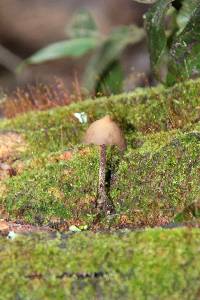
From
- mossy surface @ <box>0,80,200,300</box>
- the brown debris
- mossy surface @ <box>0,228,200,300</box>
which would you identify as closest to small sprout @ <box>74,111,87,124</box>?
mossy surface @ <box>0,80,200,300</box>

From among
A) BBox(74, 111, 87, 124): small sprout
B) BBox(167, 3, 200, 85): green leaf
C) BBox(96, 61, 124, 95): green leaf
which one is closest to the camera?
BBox(167, 3, 200, 85): green leaf

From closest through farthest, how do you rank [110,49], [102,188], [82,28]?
[102,188]
[110,49]
[82,28]

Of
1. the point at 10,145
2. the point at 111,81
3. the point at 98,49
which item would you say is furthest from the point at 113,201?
the point at 98,49

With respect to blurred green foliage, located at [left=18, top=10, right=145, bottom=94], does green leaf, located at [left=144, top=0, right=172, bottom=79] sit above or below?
above

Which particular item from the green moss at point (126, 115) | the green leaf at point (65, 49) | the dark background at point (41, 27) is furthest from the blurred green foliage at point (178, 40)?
the dark background at point (41, 27)

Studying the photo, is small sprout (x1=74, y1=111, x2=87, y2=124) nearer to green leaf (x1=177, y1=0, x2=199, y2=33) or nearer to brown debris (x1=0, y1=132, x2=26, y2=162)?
brown debris (x1=0, y1=132, x2=26, y2=162)

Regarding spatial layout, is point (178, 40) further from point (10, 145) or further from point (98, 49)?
point (98, 49)
